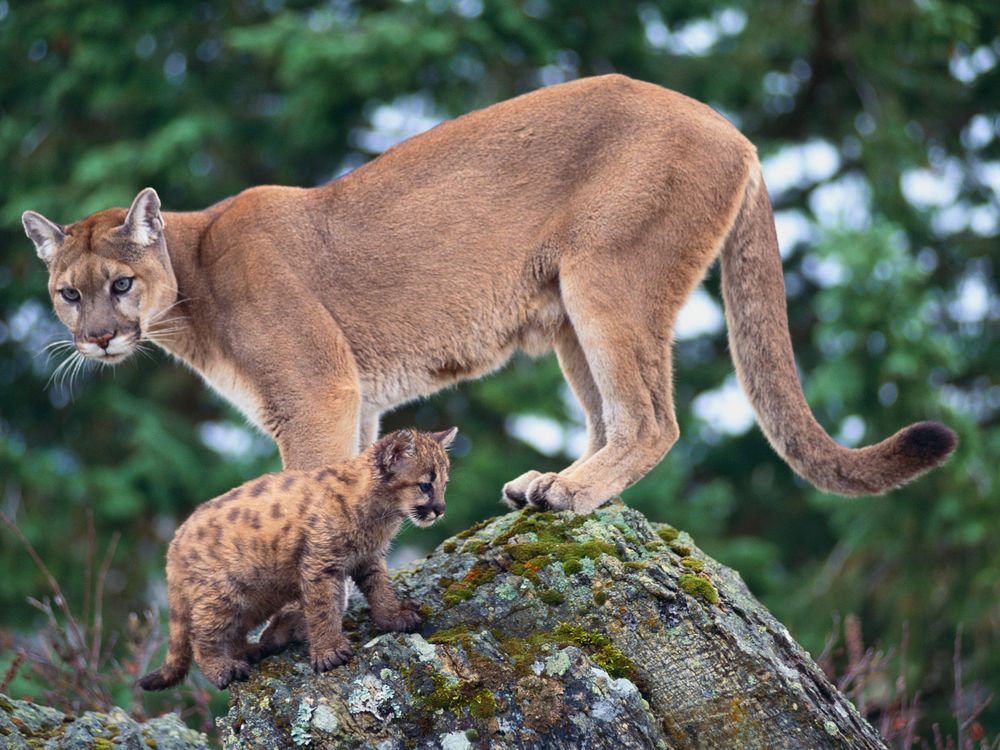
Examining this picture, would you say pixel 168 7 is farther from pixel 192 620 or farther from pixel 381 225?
pixel 192 620

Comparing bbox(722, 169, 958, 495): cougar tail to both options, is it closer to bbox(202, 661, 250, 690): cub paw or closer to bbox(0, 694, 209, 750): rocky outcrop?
bbox(202, 661, 250, 690): cub paw

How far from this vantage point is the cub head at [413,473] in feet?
18.9

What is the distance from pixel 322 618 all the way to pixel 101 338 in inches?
98.6

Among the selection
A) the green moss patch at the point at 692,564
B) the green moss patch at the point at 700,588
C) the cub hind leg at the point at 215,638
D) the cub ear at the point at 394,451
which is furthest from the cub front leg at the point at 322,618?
the green moss patch at the point at 692,564

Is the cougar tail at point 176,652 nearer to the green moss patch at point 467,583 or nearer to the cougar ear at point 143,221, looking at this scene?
the green moss patch at point 467,583

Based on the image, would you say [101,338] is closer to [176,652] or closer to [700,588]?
[176,652]

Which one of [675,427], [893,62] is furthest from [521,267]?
[893,62]

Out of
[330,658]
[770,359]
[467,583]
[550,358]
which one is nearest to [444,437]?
[467,583]

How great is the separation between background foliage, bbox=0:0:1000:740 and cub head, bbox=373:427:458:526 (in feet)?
27.4

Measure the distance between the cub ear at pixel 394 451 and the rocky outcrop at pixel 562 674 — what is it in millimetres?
635

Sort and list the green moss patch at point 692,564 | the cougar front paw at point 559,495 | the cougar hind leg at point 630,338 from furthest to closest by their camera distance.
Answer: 1. the cougar hind leg at point 630,338
2. the cougar front paw at point 559,495
3. the green moss patch at point 692,564

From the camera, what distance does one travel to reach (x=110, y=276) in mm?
7465

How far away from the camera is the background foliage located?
47.1 feet

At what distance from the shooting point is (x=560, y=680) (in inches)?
218
